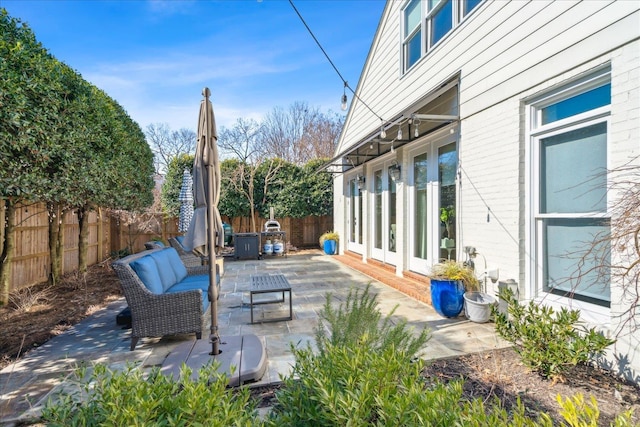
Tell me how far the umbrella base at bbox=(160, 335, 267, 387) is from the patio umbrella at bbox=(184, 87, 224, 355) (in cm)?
14

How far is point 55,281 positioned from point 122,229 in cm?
460

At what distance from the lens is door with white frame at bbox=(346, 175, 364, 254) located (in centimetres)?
945

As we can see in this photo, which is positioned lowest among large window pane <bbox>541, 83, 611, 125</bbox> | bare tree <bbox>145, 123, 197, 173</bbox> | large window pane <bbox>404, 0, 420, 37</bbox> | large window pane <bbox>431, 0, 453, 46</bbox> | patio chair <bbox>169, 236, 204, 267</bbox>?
patio chair <bbox>169, 236, 204, 267</bbox>

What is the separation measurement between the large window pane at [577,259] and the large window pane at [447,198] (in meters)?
1.66

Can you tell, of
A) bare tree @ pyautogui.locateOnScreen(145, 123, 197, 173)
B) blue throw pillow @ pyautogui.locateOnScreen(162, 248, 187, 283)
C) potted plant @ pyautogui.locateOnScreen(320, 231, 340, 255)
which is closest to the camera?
blue throw pillow @ pyautogui.locateOnScreen(162, 248, 187, 283)

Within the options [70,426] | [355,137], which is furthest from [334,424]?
[355,137]

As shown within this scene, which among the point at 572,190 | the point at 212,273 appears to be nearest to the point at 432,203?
the point at 572,190

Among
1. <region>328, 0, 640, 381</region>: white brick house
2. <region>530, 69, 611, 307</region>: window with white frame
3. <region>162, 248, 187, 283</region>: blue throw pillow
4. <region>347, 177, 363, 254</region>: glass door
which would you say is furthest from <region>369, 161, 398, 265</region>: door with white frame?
<region>162, 248, 187, 283</region>: blue throw pillow

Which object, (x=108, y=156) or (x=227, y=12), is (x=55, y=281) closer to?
(x=108, y=156)

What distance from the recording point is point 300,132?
2122cm

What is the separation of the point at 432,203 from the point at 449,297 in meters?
1.97

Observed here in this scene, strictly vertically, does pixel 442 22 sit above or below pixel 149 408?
above

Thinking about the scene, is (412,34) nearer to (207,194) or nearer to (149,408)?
(207,194)

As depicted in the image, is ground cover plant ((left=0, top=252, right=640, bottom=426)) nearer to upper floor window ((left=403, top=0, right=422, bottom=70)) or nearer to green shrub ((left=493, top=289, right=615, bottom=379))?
green shrub ((left=493, top=289, right=615, bottom=379))
